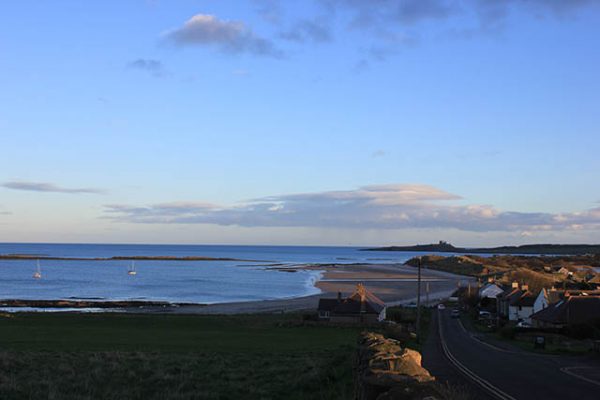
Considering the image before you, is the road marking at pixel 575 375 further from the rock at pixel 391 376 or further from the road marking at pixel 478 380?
the rock at pixel 391 376

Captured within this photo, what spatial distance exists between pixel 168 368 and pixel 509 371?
577 inches

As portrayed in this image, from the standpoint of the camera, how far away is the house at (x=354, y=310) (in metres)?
68.2

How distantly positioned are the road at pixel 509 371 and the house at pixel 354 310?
70.3 feet

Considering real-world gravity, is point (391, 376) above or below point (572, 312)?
above

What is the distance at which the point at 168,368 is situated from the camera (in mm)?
26109

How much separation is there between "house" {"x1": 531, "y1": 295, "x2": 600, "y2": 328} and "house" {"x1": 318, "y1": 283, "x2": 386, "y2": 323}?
54.6 ft

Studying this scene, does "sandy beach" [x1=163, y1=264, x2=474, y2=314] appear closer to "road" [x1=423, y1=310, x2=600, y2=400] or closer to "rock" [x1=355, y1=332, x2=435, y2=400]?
"road" [x1=423, y1=310, x2=600, y2=400]

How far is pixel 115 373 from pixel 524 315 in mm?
63553

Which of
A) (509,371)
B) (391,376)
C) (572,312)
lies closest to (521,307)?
(572,312)

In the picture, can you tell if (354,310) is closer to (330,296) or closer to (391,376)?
(330,296)

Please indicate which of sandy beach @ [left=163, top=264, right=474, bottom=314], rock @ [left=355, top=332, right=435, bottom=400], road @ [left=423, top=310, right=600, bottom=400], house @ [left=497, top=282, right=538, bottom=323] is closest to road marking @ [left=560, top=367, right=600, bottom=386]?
road @ [left=423, top=310, right=600, bottom=400]

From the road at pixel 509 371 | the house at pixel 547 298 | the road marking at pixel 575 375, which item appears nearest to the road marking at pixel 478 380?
the road at pixel 509 371

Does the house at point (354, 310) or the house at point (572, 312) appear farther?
the house at point (354, 310)

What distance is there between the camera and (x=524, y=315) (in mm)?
77750
